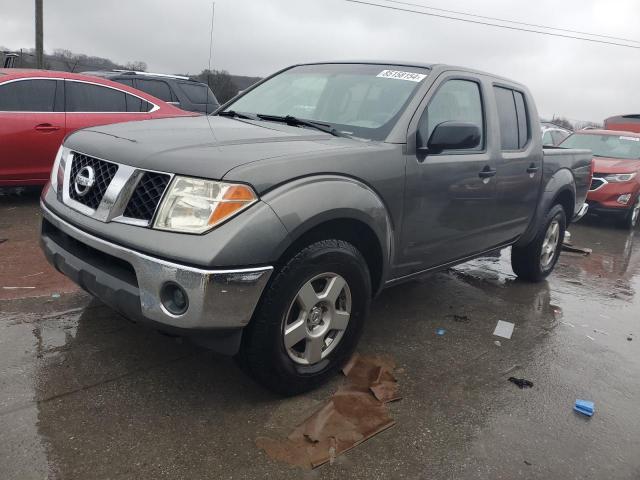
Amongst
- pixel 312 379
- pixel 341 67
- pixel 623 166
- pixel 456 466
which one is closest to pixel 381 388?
pixel 312 379

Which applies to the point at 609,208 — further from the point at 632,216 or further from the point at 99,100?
the point at 99,100

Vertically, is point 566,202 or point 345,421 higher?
point 566,202

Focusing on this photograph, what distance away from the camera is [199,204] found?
89.8 inches

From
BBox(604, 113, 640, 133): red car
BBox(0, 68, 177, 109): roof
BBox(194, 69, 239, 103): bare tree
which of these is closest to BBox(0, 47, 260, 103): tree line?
BBox(194, 69, 239, 103): bare tree

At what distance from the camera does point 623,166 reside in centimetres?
914

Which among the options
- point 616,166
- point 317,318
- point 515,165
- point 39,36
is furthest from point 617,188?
point 39,36

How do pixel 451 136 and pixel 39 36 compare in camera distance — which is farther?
pixel 39 36

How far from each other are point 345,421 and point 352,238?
3.06ft

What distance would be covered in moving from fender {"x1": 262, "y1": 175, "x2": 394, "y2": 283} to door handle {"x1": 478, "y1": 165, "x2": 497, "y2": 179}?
1.06 metres

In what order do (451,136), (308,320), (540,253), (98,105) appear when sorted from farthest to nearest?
(98,105) < (540,253) < (451,136) < (308,320)

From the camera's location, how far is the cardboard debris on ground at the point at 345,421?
236 cm

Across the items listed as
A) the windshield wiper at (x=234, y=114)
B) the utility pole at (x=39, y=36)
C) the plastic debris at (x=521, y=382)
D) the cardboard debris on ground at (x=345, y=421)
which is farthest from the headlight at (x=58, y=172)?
the utility pole at (x=39, y=36)

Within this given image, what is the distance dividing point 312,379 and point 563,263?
4722 millimetres

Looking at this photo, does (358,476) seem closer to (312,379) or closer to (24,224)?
(312,379)
